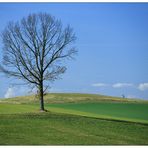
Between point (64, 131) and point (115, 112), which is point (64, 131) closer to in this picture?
point (64, 131)

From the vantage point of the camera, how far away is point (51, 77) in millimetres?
41781

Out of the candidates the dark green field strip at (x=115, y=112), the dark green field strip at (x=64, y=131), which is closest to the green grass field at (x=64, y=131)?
the dark green field strip at (x=64, y=131)

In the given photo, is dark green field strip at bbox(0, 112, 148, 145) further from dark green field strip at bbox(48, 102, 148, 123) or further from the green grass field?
dark green field strip at bbox(48, 102, 148, 123)

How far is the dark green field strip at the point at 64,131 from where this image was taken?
22511mm

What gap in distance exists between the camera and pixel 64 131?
88.6ft

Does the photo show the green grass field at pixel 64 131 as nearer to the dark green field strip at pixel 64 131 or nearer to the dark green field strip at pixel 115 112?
the dark green field strip at pixel 64 131

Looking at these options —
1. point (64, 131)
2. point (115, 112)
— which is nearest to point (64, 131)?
point (64, 131)

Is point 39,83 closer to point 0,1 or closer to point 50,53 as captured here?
point 50,53

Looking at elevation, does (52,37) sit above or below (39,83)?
above

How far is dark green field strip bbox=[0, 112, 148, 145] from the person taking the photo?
73.9ft

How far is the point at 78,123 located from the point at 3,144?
40.7ft

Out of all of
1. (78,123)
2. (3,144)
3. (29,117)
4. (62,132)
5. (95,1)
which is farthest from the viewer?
(29,117)

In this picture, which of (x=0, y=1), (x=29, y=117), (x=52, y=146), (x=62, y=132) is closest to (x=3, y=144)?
(x=52, y=146)

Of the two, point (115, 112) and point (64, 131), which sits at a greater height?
point (115, 112)
